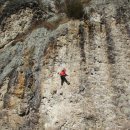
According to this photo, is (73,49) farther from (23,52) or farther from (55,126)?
(55,126)

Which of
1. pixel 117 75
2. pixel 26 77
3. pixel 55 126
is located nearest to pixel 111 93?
pixel 117 75

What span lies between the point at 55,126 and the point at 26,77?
4.63m

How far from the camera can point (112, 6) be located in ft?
102

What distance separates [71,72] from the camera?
2681 cm

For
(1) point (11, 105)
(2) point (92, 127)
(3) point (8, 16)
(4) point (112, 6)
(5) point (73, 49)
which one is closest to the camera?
(2) point (92, 127)

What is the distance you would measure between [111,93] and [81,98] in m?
1.96

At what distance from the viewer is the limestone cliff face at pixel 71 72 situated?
2466cm

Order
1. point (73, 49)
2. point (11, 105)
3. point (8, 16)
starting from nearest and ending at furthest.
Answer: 1. point (11, 105)
2. point (73, 49)
3. point (8, 16)

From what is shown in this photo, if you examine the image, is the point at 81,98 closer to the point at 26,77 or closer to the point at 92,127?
the point at 92,127

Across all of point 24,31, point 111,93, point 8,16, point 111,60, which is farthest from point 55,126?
point 8,16

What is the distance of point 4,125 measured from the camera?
25.2m

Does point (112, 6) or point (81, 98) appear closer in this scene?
point (81, 98)

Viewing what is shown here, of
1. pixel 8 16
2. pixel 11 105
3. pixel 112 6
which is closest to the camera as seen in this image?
pixel 11 105

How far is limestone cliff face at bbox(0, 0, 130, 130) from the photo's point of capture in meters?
24.7
